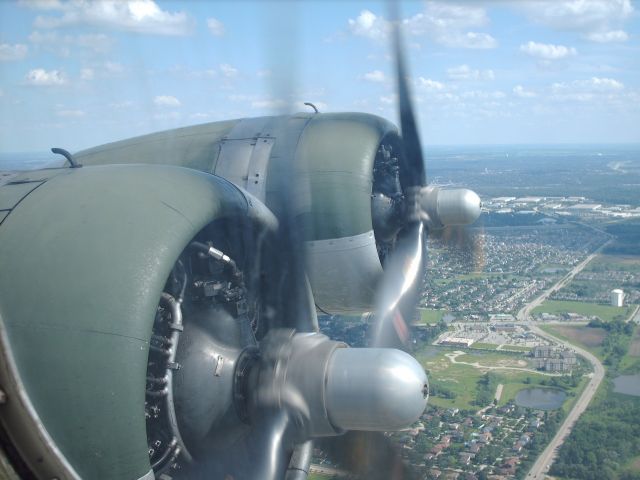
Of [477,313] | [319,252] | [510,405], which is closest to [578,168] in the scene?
[477,313]

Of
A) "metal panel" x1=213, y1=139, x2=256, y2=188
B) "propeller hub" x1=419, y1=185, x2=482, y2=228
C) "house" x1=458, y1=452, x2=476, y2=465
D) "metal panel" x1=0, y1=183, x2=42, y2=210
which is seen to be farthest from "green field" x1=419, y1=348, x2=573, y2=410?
"metal panel" x1=0, y1=183, x2=42, y2=210

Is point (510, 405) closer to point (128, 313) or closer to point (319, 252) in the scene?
point (319, 252)

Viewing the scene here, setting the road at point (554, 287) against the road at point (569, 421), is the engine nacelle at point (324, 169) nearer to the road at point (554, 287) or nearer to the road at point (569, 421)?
the road at point (569, 421)

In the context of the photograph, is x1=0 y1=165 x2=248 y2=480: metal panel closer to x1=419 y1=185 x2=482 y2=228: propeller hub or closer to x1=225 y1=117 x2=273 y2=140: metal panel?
x1=225 y1=117 x2=273 y2=140: metal panel

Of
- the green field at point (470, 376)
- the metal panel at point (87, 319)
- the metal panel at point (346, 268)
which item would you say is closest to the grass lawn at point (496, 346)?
the green field at point (470, 376)

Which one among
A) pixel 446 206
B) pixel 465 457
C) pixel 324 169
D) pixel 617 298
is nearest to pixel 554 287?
pixel 617 298
